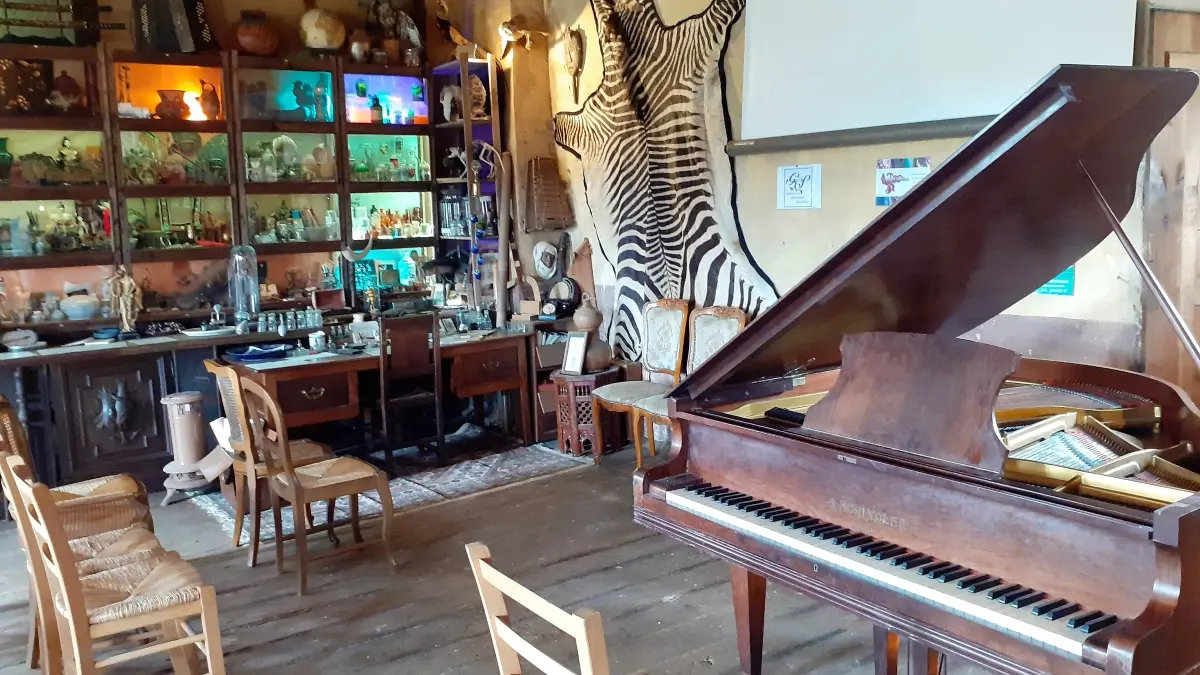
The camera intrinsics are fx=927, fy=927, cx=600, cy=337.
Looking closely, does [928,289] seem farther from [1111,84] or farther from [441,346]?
[441,346]

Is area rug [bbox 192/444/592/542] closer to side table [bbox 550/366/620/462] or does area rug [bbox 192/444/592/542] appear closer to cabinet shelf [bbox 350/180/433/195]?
side table [bbox 550/366/620/462]

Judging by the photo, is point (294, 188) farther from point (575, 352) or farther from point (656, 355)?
point (656, 355)

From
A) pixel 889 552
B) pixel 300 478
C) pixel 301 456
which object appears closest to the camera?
pixel 889 552

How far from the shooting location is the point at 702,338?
5180mm

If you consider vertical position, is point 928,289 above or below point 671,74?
below

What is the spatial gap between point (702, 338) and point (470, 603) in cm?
218

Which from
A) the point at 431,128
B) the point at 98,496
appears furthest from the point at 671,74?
the point at 98,496

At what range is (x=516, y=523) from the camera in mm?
4480

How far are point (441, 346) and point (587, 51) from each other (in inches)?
86.6

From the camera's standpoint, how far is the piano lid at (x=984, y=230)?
181cm

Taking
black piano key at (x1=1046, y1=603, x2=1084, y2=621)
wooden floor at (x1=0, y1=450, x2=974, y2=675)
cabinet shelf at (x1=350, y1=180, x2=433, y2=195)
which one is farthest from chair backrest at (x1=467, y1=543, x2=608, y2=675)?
cabinet shelf at (x1=350, y1=180, x2=433, y2=195)

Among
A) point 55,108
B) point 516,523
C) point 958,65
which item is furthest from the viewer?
point 55,108

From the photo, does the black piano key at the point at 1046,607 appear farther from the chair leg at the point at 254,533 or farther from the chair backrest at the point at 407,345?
the chair backrest at the point at 407,345

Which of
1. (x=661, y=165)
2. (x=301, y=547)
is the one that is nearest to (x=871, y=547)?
(x=301, y=547)
